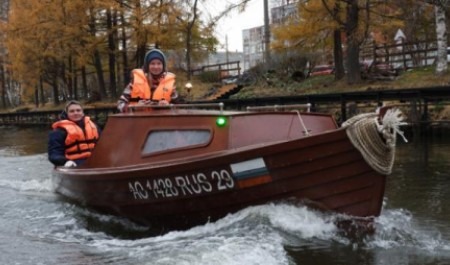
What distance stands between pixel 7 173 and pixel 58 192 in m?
5.73

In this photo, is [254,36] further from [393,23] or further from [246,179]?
[246,179]

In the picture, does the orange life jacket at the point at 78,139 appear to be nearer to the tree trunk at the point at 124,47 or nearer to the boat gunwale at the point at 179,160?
the boat gunwale at the point at 179,160

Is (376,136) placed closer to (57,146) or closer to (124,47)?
(57,146)

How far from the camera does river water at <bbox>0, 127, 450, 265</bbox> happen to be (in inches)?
263

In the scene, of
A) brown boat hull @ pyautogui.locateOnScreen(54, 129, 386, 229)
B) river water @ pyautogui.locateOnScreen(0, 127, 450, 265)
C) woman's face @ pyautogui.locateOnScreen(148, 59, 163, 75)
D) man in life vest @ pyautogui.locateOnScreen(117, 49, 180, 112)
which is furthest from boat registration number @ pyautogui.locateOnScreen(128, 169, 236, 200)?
woman's face @ pyautogui.locateOnScreen(148, 59, 163, 75)

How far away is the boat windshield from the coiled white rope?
1.90m

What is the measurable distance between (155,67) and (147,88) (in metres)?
0.36

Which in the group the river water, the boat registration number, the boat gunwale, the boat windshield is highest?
the boat windshield

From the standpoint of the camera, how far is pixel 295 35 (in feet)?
90.6

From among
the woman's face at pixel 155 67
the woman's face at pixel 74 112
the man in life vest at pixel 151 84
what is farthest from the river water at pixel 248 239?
the woman's face at pixel 155 67

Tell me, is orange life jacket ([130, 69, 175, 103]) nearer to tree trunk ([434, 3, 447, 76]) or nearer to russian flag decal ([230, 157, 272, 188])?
russian flag decal ([230, 157, 272, 188])

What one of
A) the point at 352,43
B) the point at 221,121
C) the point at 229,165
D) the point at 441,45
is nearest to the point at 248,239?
the point at 229,165

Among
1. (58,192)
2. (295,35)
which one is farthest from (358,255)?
(295,35)

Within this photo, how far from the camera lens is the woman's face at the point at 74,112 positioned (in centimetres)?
1032
